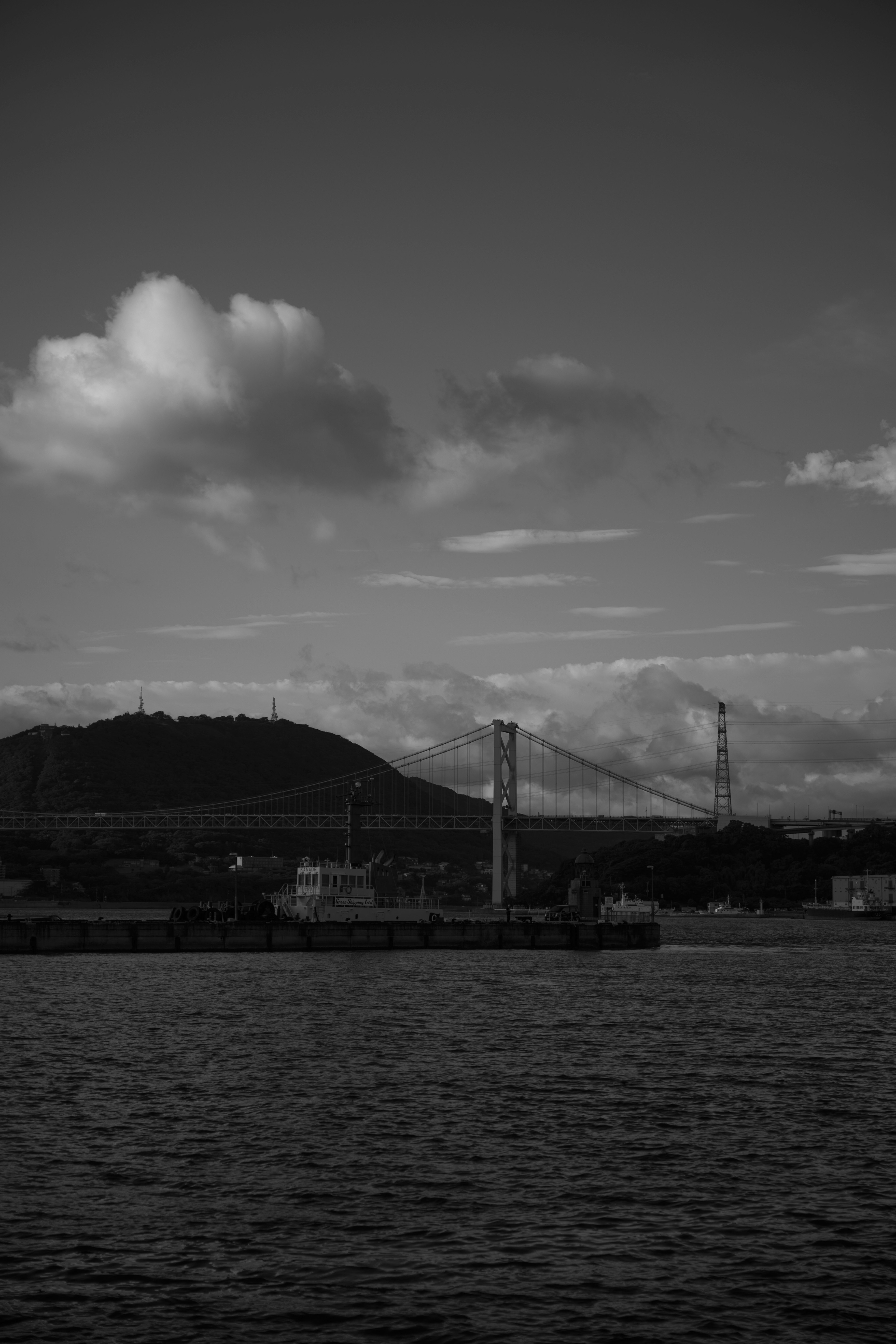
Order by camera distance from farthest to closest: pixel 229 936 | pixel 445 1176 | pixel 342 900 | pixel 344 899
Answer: pixel 344 899
pixel 342 900
pixel 229 936
pixel 445 1176

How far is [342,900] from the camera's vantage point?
103 metres

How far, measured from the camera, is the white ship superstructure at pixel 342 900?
102562mm

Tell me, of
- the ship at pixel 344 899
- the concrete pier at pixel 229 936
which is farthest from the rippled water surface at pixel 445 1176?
the ship at pixel 344 899

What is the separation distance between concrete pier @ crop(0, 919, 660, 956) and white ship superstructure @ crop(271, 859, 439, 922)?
7.64 feet

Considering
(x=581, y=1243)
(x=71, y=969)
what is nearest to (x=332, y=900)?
(x=71, y=969)

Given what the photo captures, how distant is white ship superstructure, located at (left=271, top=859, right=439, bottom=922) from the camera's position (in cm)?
10256

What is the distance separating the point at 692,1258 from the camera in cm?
2233

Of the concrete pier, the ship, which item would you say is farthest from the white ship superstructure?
the concrete pier

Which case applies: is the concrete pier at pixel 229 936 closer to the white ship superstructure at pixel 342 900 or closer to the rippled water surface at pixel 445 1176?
the white ship superstructure at pixel 342 900

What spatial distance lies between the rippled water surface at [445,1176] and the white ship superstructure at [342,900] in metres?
45.4

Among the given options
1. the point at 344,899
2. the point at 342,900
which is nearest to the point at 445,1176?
the point at 342,900

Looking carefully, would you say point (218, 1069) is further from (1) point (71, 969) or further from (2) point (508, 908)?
(2) point (508, 908)

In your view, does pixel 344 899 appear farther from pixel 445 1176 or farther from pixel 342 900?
pixel 445 1176

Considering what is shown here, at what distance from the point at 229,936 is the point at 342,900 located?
1097 centimetres
